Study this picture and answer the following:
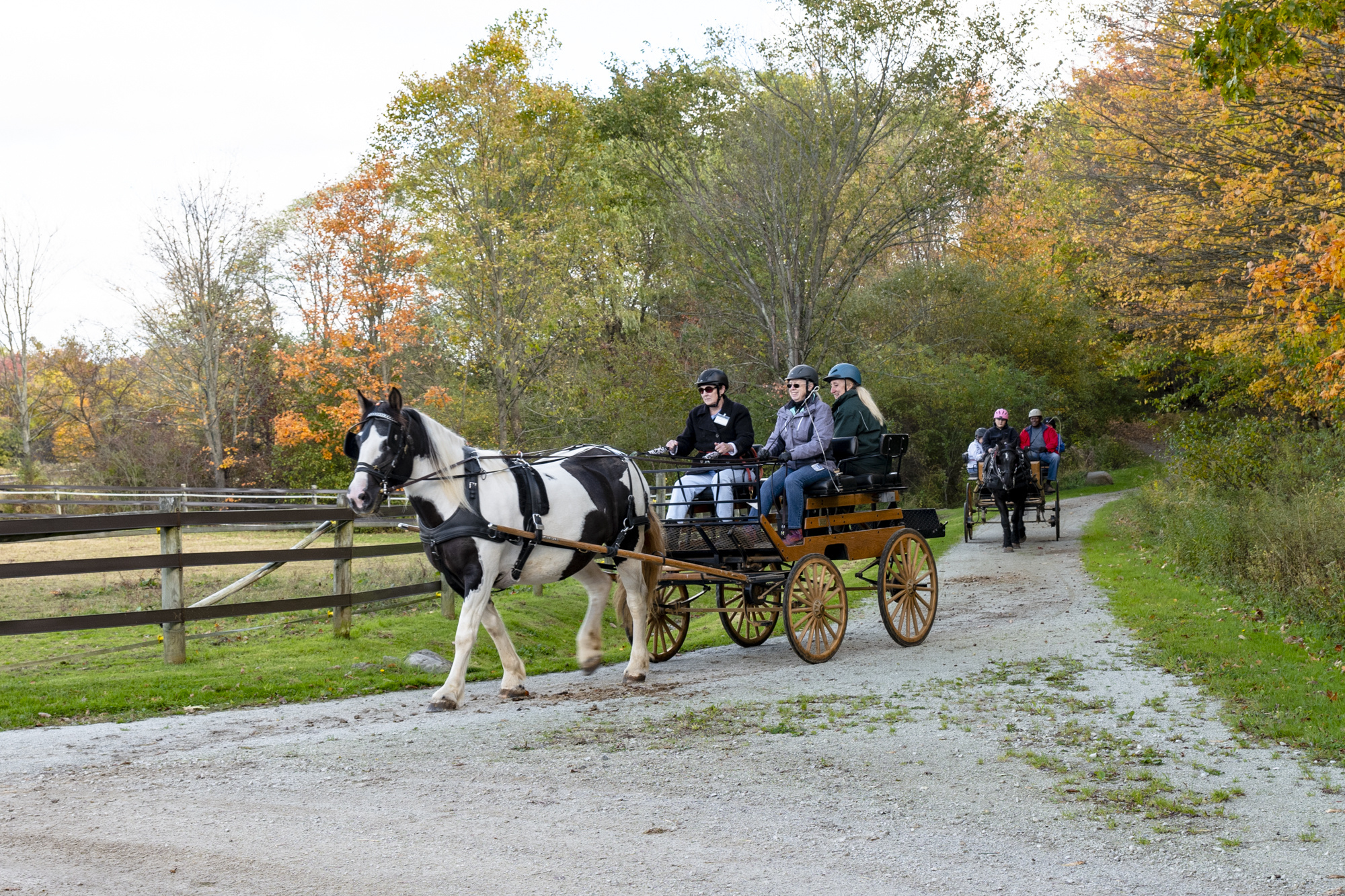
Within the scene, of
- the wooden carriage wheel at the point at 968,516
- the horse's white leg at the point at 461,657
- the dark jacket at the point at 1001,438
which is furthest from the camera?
the wooden carriage wheel at the point at 968,516

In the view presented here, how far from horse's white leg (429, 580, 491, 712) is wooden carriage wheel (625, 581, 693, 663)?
2.24m

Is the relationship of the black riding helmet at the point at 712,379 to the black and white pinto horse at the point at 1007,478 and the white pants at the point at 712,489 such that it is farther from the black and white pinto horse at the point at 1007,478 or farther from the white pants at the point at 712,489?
the black and white pinto horse at the point at 1007,478

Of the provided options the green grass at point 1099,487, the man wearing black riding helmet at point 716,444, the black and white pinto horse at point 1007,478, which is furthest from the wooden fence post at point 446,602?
the green grass at point 1099,487

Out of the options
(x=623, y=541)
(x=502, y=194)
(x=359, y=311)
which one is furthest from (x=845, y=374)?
(x=359, y=311)

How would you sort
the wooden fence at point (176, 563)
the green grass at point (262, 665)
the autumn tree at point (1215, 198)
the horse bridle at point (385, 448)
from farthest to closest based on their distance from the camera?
the autumn tree at point (1215, 198) < the wooden fence at point (176, 563) < the green grass at point (262, 665) < the horse bridle at point (385, 448)

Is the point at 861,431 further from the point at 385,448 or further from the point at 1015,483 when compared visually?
the point at 1015,483

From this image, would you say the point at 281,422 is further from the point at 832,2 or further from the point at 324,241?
the point at 832,2

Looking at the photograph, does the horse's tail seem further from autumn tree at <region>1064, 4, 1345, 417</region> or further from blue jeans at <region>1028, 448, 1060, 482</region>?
blue jeans at <region>1028, 448, 1060, 482</region>

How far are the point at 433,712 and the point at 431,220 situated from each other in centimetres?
1993

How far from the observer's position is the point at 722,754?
20.7 ft

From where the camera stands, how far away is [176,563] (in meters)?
9.56

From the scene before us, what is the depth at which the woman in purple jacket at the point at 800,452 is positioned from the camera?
9617mm

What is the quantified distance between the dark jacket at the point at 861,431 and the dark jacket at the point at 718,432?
A: 2.71ft

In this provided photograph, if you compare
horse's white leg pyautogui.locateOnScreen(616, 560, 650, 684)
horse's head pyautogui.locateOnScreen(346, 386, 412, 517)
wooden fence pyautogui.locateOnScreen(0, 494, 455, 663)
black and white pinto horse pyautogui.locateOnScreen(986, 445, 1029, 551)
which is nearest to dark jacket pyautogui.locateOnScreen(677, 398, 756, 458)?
horse's white leg pyautogui.locateOnScreen(616, 560, 650, 684)
